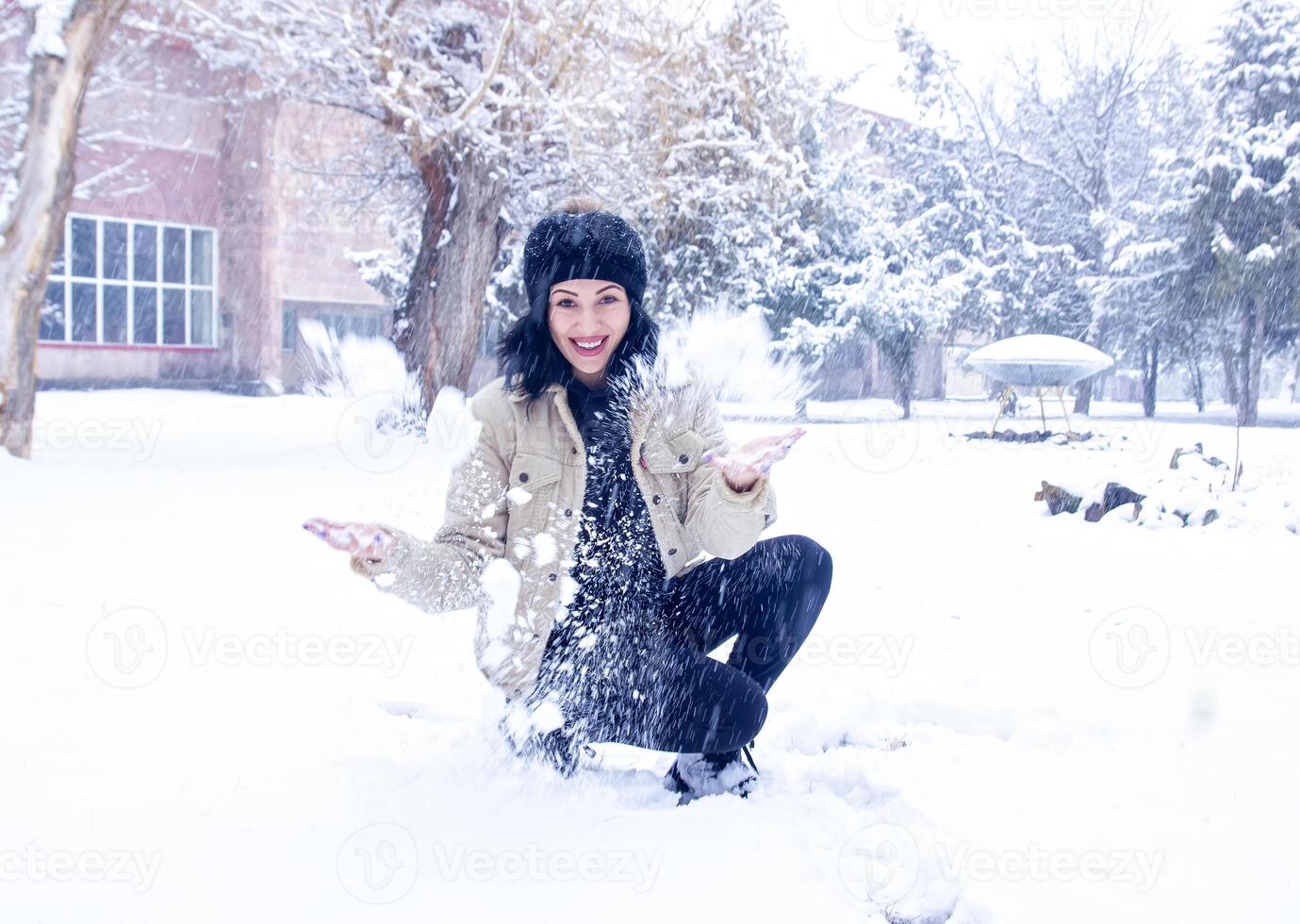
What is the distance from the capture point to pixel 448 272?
380 inches

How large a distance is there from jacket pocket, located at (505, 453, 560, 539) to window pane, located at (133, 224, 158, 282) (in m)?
18.1

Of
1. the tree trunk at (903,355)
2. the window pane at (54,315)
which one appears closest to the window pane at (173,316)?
the window pane at (54,315)

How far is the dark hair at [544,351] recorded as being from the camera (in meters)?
2.27

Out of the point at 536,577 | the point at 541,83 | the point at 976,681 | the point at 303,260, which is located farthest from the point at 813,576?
the point at 303,260

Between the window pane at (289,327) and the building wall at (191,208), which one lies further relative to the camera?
the window pane at (289,327)

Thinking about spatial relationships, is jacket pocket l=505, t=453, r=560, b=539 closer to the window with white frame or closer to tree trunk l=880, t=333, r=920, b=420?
the window with white frame

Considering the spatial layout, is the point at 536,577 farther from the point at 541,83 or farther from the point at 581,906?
the point at 541,83

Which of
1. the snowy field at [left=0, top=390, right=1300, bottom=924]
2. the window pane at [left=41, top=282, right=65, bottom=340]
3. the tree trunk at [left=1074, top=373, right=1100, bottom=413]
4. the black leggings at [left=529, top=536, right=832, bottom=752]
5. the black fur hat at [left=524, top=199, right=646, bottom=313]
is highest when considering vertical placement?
the window pane at [left=41, top=282, right=65, bottom=340]

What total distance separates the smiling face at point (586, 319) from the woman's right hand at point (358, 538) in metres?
0.61

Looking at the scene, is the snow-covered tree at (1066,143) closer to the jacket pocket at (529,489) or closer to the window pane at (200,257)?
the window pane at (200,257)

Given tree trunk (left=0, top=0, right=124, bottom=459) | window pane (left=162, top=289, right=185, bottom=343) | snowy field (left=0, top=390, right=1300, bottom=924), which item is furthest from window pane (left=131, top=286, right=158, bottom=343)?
snowy field (left=0, top=390, right=1300, bottom=924)

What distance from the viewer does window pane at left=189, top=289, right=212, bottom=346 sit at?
18.3 meters

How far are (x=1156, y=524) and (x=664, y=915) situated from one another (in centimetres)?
529

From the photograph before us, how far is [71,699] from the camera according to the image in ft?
9.22
